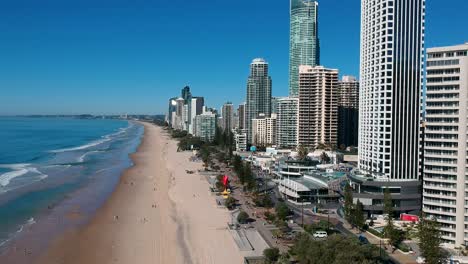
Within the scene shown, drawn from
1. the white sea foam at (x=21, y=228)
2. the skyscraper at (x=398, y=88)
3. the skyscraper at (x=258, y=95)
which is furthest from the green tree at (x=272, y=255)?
the skyscraper at (x=258, y=95)

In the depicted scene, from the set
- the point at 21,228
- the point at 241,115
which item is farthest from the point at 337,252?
the point at 241,115

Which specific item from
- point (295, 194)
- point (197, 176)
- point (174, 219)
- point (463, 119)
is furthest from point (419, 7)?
point (197, 176)

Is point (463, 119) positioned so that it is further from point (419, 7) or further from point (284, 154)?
point (284, 154)

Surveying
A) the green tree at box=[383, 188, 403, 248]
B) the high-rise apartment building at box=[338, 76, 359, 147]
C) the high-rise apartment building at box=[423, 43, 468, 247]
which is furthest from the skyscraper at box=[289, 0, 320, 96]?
the green tree at box=[383, 188, 403, 248]

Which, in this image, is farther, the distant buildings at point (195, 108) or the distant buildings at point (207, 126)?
the distant buildings at point (195, 108)

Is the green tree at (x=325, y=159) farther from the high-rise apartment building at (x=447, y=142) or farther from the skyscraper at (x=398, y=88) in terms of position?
the high-rise apartment building at (x=447, y=142)

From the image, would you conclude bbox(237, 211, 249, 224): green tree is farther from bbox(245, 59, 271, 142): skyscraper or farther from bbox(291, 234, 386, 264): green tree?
bbox(245, 59, 271, 142): skyscraper
